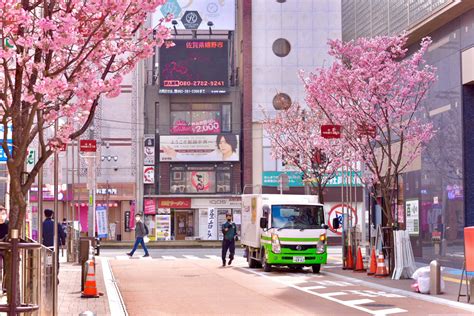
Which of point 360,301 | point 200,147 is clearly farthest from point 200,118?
point 360,301

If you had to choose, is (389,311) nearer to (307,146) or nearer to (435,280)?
(435,280)

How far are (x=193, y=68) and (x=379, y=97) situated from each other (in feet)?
137

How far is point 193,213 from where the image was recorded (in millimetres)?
68000

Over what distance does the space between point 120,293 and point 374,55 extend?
11.5m

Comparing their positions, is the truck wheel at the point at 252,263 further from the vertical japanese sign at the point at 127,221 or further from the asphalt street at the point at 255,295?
the vertical japanese sign at the point at 127,221

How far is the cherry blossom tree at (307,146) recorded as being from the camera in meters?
36.8

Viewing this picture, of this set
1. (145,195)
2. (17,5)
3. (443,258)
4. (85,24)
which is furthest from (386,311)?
(145,195)

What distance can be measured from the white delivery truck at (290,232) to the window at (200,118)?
37.7 m

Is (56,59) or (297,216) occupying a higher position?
(56,59)

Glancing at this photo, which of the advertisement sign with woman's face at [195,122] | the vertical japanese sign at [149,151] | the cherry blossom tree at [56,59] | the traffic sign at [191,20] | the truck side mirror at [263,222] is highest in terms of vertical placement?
the traffic sign at [191,20]

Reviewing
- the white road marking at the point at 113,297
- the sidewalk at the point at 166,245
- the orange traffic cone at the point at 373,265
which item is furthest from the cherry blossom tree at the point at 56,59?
the sidewalk at the point at 166,245

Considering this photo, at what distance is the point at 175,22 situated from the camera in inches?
2675

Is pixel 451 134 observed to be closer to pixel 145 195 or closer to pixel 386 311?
pixel 386 311

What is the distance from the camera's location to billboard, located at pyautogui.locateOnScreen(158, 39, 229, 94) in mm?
67125
